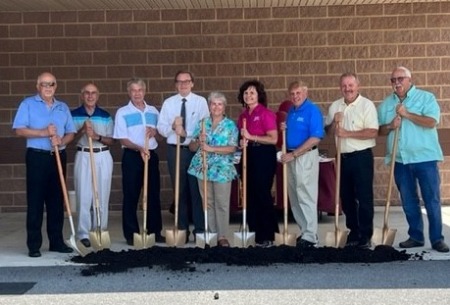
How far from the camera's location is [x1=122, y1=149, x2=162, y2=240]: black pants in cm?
885

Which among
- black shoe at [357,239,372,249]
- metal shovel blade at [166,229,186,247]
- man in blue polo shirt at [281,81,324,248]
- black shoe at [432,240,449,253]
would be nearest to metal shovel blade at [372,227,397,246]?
black shoe at [357,239,372,249]

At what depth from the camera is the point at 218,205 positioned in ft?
27.7

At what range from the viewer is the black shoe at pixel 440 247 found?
8172 millimetres


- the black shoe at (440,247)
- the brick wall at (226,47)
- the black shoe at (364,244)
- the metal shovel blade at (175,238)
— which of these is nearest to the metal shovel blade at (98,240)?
the metal shovel blade at (175,238)

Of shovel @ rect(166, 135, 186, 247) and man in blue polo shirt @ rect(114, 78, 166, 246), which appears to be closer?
shovel @ rect(166, 135, 186, 247)

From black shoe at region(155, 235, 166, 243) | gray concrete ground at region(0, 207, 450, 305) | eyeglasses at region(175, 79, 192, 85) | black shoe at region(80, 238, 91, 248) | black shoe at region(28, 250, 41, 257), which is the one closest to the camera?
gray concrete ground at region(0, 207, 450, 305)

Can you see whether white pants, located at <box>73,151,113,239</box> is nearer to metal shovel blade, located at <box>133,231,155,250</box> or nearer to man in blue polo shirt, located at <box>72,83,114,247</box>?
man in blue polo shirt, located at <box>72,83,114,247</box>

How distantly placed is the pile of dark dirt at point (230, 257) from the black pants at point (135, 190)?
2.81 feet

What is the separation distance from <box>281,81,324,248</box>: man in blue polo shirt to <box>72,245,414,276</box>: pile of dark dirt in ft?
1.59

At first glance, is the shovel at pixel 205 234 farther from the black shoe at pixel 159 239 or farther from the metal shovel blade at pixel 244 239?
the black shoe at pixel 159 239

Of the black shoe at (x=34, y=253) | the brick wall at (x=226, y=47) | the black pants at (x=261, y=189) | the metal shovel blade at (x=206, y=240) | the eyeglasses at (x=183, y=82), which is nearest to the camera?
the black shoe at (x=34, y=253)

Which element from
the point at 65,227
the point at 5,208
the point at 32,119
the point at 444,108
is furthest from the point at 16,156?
the point at 444,108

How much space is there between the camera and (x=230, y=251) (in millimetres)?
7980

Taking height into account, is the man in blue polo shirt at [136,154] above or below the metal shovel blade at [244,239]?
above
